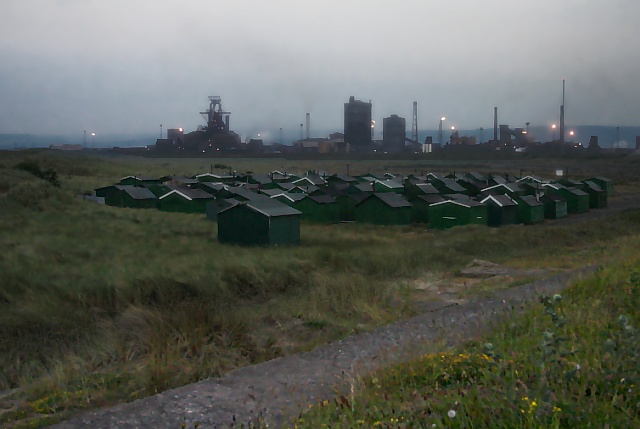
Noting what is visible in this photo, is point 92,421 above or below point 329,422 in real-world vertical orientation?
below

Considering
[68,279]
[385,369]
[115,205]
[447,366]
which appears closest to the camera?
[447,366]

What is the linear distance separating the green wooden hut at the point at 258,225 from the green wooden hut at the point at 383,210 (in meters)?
9.15

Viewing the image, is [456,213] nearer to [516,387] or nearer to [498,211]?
[498,211]

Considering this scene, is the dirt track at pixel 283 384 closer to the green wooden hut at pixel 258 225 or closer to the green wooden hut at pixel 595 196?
the green wooden hut at pixel 258 225

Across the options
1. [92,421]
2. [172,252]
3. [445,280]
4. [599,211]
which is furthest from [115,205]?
[92,421]

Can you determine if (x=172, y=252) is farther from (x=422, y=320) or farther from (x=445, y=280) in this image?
(x=422, y=320)

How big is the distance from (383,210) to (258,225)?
1079cm

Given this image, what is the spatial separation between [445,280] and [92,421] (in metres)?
10.8

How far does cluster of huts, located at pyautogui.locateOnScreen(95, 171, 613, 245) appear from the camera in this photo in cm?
2497

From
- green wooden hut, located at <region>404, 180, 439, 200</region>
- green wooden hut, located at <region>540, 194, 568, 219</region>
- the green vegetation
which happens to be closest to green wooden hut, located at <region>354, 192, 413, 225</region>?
green wooden hut, located at <region>404, 180, 439, 200</region>

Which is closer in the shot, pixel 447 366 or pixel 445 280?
pixel 447 366

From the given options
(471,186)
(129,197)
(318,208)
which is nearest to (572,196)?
(471,186)

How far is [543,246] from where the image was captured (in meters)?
24.7

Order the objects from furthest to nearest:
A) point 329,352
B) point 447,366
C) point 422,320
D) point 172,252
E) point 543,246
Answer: point 543,246
point 172,252
point 422,320
point 329,352
point 447,366
